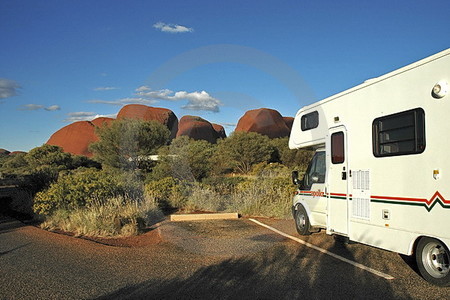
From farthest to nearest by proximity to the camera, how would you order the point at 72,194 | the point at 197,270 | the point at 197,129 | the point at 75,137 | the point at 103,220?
the point at 75,137, the point at 197,129, the point at 72,194, the point at 103,220, the point at 197,270

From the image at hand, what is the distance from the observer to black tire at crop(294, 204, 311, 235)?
9291mm

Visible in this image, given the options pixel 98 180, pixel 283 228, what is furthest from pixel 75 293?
pixel 98 180

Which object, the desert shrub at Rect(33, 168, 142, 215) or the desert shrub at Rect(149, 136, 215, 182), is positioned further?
the desert shrub at Rect(149, 136, 215, 182)

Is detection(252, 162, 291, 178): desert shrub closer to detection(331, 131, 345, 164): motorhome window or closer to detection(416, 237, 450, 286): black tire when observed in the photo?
detection(331, 131, 345, 164): motorhome window

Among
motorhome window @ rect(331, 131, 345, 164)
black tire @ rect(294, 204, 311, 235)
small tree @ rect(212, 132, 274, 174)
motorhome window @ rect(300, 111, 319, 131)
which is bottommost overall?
black tire @ rect(294, 204, 311, 235)

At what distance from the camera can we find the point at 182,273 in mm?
6371

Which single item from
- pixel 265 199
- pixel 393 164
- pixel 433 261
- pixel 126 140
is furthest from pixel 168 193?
pixel 126 140

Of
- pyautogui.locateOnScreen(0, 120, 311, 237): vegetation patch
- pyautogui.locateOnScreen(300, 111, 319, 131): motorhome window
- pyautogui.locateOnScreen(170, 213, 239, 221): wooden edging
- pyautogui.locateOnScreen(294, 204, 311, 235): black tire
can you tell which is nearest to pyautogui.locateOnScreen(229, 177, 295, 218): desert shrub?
pyautogui.locateOnScreen(0, 120, 311, 237): vegetation patch

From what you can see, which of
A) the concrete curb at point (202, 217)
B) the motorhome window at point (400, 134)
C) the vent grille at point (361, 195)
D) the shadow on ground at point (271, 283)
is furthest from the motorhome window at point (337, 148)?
the concrete curb at point (202, 217)

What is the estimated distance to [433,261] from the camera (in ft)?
18.7

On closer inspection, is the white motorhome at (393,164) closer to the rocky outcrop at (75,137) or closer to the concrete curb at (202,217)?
the concrete curb at (202,217)

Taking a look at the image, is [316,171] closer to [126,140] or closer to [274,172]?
[274,172]

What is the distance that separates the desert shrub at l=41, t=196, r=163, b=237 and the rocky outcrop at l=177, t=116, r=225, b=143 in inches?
1008

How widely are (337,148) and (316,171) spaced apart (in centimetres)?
122
